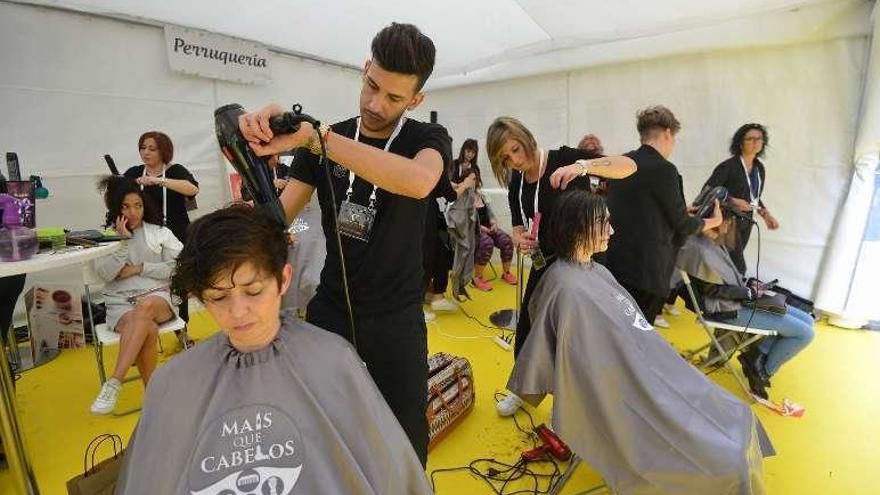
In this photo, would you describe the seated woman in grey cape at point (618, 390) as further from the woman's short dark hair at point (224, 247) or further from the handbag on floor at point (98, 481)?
the handbag on floor at point (98, 481)

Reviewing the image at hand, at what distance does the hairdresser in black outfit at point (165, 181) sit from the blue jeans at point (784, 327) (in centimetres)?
307

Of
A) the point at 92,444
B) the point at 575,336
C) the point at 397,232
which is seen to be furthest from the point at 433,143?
the point at 92,444

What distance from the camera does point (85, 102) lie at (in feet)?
9.96

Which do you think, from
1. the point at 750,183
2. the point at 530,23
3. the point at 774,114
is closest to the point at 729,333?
the point at 750,183

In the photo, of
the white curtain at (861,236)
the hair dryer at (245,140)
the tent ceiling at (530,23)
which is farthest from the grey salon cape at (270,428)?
the white curtain at (861,236)

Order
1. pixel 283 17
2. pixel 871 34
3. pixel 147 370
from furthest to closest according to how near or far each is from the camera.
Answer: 1. pixel 283 17
2. pixel 871 34
3. pixel 147 370

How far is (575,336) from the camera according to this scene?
1404 mm

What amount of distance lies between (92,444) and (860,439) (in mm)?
3374

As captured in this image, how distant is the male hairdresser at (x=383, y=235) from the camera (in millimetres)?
923

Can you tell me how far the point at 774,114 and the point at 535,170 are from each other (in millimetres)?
2703

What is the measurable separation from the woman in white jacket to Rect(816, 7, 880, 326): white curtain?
423 cm

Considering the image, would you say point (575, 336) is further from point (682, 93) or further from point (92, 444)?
point (682, 93)

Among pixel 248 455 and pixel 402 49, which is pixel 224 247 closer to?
pixel 248 455

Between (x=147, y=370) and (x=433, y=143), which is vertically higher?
(x=433, y=143)
